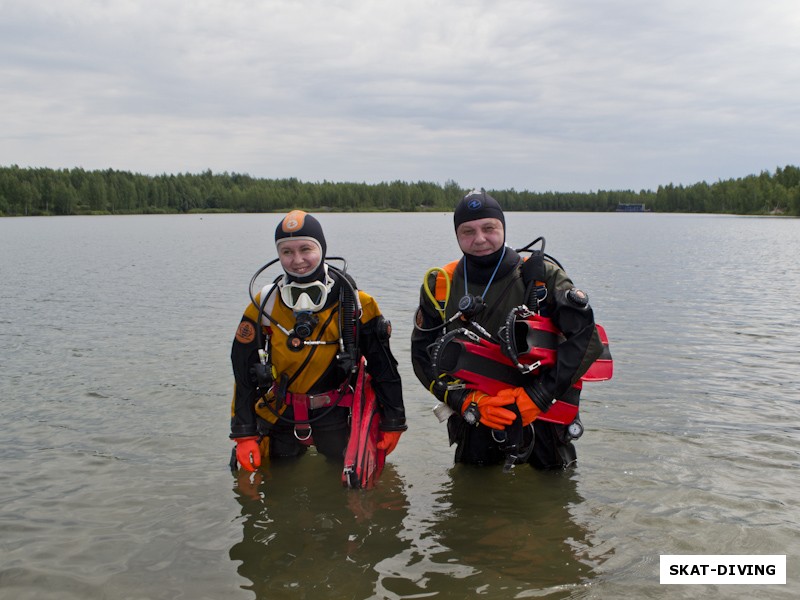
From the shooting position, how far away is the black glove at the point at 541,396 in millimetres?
4438

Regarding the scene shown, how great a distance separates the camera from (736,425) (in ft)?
23.4

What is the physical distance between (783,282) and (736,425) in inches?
616

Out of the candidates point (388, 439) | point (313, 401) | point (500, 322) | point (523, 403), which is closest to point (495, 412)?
point (523, 403)

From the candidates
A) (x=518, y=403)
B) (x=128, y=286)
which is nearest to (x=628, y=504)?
(x=518, y=403)

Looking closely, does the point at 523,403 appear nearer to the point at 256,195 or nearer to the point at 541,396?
the point at 541,396

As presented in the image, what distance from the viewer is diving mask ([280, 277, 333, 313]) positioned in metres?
4.84

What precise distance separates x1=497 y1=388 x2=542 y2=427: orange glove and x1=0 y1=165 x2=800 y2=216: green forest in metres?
116

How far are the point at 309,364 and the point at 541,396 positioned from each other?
1743mm

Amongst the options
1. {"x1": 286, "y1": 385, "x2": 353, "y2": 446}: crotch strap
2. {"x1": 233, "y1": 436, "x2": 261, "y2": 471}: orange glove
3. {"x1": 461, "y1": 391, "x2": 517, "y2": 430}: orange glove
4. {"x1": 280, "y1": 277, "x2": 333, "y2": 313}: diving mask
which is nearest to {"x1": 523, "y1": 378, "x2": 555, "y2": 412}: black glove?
{"x1": 461, "y1": 391, "x2": 517, "y2": 430}: orange glove

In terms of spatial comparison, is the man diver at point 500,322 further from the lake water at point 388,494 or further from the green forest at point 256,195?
the green forest at point 256,195

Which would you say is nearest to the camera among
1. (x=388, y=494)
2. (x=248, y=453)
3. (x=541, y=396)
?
(x=541, y=396)

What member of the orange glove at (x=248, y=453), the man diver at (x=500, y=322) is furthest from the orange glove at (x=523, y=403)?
the orange glove at (x=248, y=453)

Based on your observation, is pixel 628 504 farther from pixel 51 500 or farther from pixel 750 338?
pixel 750 338

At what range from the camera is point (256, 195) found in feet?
548
